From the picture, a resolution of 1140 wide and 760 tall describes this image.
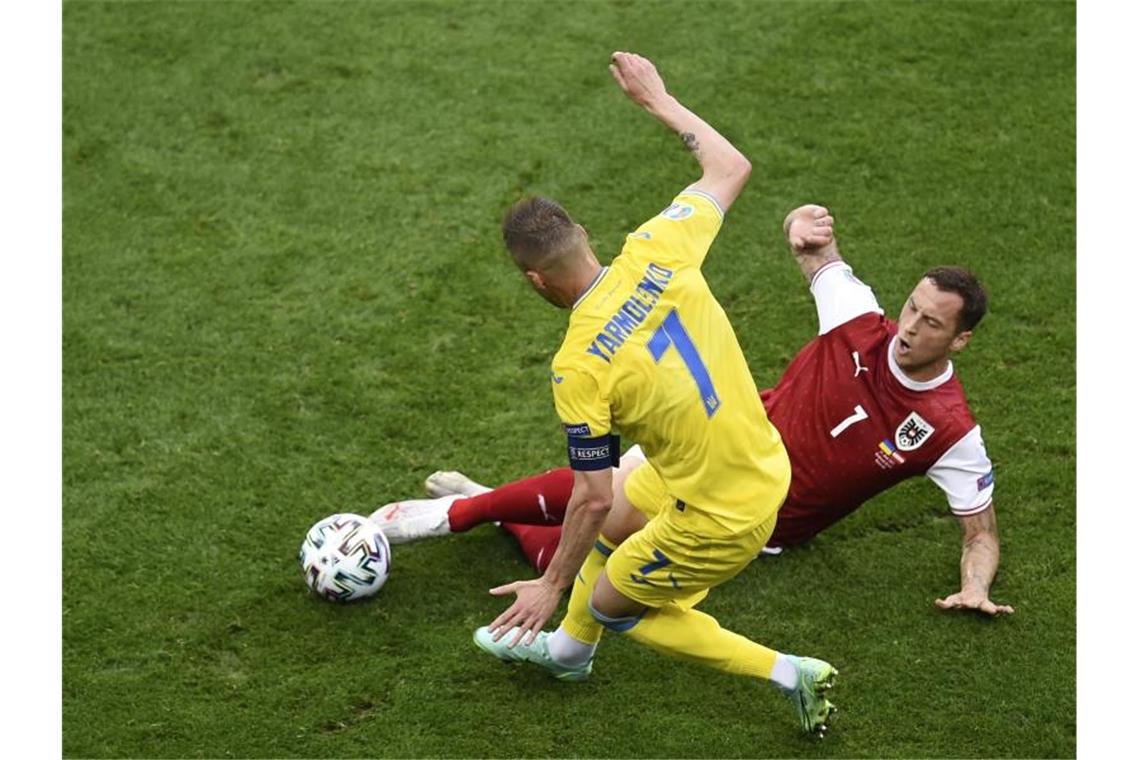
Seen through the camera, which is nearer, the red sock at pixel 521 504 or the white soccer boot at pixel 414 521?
the red sock at pixel 521 504

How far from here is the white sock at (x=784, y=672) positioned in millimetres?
5469

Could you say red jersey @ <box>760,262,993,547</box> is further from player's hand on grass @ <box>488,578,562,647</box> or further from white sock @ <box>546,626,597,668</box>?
player's hand on grass @ <box>488,578,562,647</box>

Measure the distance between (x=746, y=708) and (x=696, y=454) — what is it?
128 centimetres

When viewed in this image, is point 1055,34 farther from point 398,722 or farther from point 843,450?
point 398,722

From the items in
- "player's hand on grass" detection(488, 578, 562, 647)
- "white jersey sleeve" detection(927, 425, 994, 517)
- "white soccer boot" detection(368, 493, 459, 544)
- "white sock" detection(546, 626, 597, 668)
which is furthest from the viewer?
"white soccer boot" detection(368, 493, 459, 544)

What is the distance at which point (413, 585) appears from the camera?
6.36 m

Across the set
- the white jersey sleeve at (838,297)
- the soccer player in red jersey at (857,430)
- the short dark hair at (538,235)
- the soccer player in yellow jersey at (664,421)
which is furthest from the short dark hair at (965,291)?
the short dark hair at (538,235)

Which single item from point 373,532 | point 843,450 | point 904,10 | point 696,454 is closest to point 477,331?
point 373,532

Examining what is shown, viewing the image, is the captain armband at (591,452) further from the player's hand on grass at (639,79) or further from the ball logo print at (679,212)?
the player's hand on grass at (639,79)

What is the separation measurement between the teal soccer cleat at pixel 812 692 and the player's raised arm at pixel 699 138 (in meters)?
1.64

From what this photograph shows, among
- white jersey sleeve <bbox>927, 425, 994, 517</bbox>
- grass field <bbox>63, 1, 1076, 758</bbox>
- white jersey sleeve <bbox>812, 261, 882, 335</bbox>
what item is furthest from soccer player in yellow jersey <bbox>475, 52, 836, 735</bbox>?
white jersey sleeve <bbox>812, 261, 882, 335</bbox>

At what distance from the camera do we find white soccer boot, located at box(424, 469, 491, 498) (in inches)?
262

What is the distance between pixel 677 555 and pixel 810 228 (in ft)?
5.37

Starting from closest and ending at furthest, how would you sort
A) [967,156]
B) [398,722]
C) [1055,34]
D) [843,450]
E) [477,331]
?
[398,722] < [843,450] < [477,331] < [967,156] < [1055,34]
